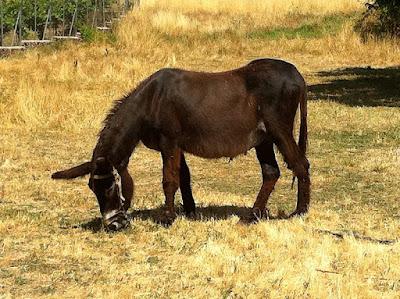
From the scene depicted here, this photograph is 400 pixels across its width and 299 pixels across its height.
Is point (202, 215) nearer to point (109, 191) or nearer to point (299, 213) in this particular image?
point (299, 213)

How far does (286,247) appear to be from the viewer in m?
6.78

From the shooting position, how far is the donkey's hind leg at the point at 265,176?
7.75 m

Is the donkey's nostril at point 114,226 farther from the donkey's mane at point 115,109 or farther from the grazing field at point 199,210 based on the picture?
the donkey's mane at point 115,109

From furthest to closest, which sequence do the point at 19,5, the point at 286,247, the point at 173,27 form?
the point at 173,27 → the point at 19,5 → the point at 286,247

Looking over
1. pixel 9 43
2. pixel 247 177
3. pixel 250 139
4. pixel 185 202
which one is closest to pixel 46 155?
pixel 247 177

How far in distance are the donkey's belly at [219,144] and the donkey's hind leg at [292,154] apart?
0.48 feet

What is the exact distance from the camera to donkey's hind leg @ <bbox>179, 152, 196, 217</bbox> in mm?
7964

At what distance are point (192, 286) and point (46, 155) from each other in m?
6.61

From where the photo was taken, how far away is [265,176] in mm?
7801

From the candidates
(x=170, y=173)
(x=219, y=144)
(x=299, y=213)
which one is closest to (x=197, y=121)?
(x=219, y=144)

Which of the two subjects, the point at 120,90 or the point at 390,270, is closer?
the point at 390,270

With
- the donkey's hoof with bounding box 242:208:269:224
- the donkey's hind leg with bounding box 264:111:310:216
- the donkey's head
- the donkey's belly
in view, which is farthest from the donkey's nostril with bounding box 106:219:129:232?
the donkey's hind leg with bounding box 264:111:310:216

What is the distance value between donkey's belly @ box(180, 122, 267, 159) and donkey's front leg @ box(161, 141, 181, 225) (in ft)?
0.46

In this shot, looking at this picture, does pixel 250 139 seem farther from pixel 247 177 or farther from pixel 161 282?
pixel 247 177
